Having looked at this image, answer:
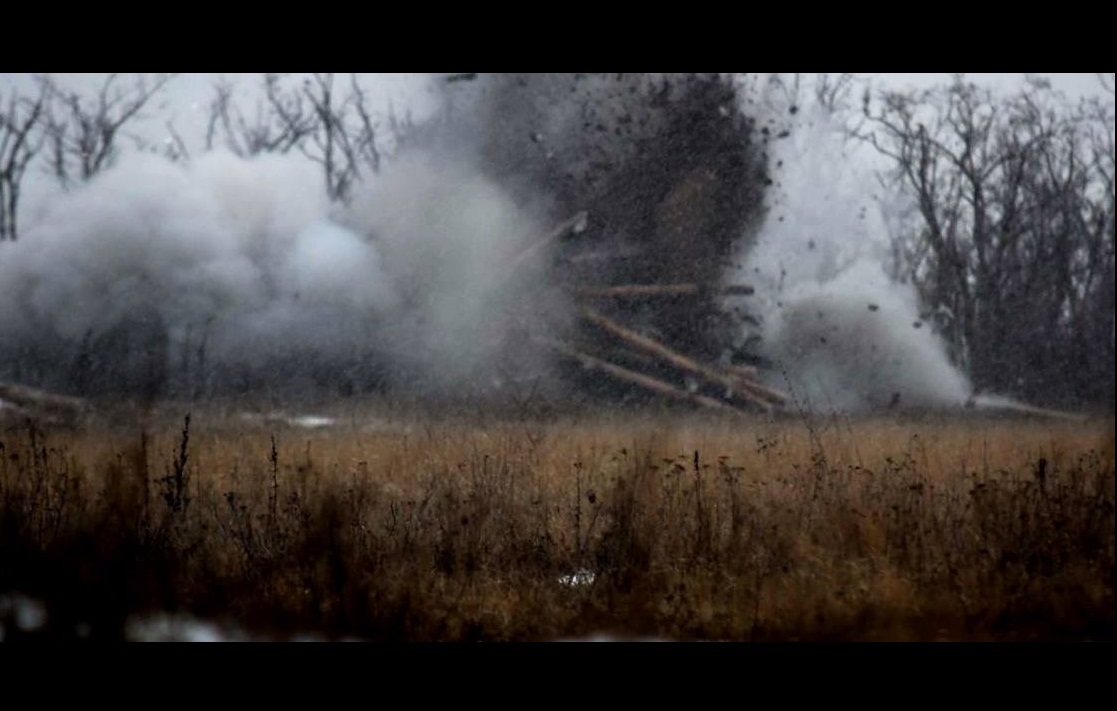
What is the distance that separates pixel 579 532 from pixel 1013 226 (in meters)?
4.57

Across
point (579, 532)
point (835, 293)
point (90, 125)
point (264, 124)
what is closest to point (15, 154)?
point (90, 125)

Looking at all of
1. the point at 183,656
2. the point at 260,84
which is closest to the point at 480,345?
the point at 260,84

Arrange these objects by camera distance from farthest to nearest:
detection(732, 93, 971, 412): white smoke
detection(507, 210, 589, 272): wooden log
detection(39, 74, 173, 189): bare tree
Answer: detection(507, 210, 589, 272): wooden log
detection(732, 93, 971, 412): white smoke
detection(39, 74, 173, 189): bare tree

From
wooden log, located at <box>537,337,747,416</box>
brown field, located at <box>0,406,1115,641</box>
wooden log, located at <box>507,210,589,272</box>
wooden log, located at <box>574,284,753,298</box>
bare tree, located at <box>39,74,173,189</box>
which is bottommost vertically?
brown field, located at <box>0,406,1115,641</box>

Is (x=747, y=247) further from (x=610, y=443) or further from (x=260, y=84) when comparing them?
(x=260, y=84)

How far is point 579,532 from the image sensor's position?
580 centimetres

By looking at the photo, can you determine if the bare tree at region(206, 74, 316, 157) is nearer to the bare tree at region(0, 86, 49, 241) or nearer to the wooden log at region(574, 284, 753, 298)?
the bare tree at region(0, 86, 49, 241)

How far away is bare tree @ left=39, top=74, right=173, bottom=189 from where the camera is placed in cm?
679

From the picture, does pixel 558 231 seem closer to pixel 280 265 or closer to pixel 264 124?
pixel 280 265

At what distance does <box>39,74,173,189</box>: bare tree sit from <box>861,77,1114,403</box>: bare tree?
5.91m

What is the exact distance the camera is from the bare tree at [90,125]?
6.79 meters

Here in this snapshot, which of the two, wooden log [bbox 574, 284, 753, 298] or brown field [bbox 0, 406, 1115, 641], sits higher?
wooden log [bbox 574, 284, 753, 298]

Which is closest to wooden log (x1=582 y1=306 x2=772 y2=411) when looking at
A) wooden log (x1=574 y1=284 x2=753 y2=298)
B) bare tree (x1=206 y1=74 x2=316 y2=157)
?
wooden log (x1=574 y1=284 x2=753 y2=298)

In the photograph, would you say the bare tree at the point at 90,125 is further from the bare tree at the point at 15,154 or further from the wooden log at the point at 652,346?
the wooden log at the point at 652,346
